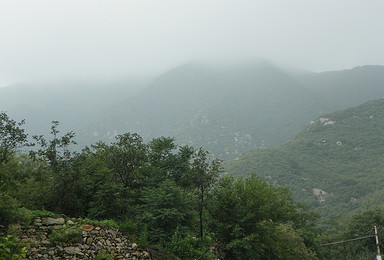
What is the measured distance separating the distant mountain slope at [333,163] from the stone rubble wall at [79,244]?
7359cm

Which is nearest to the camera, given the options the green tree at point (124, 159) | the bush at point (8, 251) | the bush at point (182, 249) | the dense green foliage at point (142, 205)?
the bush at point (8, 251)

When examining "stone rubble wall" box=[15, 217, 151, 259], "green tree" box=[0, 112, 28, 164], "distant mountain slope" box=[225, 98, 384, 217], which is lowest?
"distant mountain slope" box=[225, 98, 384, 217]

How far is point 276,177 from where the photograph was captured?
3610 inches

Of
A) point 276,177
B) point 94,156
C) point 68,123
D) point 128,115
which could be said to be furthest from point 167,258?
point 68,123

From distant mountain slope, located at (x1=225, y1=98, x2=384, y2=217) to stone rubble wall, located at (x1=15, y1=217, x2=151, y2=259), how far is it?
73.6 metres

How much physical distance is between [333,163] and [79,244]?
110975 mm

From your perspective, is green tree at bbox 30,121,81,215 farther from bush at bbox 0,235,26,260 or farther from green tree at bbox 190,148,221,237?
green tree at bbox 190,148,221,237

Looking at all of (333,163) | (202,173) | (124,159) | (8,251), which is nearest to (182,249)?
(202,173)

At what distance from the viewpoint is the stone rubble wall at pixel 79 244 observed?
33.7 feet

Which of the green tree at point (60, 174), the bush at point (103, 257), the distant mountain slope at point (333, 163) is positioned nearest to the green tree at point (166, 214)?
the bush at point (103, 257)

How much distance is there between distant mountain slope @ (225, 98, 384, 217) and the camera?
264 feet

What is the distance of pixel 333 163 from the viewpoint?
4063 inches

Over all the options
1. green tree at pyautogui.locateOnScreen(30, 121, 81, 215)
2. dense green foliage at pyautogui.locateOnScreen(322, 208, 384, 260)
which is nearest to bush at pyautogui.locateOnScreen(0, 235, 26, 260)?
green tree at pyautogui.locateOnScreen(30, 121, 81, 215)

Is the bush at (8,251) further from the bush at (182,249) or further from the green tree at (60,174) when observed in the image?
the bush at (182,249)
